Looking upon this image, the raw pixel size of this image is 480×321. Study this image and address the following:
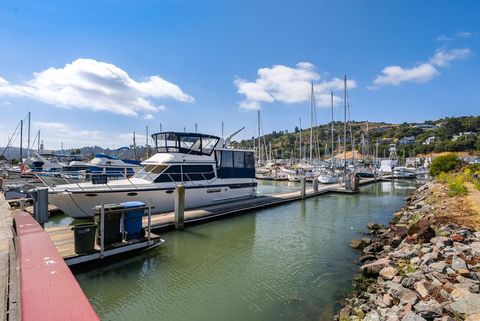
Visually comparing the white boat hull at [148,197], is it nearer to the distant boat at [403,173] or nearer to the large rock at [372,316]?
the large rock at [372,316]

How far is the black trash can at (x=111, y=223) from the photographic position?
858cm

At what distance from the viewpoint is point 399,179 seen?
5175cm

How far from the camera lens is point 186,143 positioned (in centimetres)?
1738

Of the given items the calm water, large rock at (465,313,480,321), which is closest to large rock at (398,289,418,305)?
large rock at (465,313,480,321)

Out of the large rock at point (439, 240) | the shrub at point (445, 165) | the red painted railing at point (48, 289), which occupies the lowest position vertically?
the large rock at point (439, 240)

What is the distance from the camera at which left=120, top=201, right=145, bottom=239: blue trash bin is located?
359 inches

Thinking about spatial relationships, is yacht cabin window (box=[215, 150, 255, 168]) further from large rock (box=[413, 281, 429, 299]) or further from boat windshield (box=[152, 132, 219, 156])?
large rock (box=[413, 281, 429, 299])

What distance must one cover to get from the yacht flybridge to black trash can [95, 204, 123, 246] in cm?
322

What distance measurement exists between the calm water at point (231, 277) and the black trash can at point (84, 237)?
0.70 meters

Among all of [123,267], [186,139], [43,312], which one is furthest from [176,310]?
[186,139]

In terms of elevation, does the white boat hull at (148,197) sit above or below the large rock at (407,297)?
above

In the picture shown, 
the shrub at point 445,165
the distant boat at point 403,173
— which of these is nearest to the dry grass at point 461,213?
the shrub at point 445,165

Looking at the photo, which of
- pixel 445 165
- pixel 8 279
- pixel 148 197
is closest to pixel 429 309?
pixel 8 279

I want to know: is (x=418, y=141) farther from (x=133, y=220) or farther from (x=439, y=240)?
(x=133, y=220)
